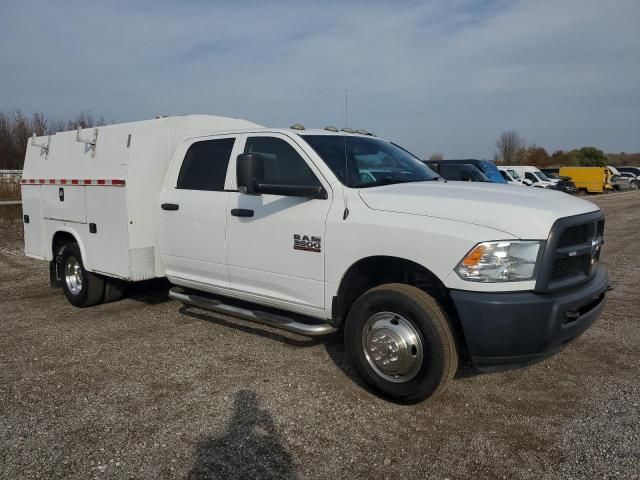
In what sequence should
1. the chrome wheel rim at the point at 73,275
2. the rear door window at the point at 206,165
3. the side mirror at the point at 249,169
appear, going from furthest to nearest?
the chrome wheel rim at the point at 73,275 < the rear door window at the point at 206,165 < the side mirror at the point at 249,169

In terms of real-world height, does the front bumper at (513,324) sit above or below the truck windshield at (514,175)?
below

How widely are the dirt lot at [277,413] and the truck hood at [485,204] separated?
1.33 metres

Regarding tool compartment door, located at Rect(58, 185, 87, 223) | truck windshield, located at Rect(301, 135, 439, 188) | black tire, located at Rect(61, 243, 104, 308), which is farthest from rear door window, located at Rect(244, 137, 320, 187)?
black tire, located at Rect(61, 243, 104, 308)

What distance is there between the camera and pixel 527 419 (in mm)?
3703

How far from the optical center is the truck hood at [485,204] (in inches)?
134

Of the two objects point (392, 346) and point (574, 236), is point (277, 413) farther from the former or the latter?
point (574, 236)

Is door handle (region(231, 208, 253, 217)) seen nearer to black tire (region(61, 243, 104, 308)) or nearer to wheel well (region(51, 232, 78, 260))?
black tire (region(61, 243, 104, 308))

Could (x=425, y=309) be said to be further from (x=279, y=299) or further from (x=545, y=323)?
(x=279, y=299)

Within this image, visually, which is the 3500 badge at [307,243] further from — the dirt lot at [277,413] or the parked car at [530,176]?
the parked car at [530,176]

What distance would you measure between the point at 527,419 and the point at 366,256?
5.13 feet

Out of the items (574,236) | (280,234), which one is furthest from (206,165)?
(574,236)

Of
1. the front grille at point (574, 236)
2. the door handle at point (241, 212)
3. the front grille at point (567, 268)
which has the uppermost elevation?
the door handle at point (241, 212)

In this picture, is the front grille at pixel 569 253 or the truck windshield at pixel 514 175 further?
the truck windshield at pixel 514 175

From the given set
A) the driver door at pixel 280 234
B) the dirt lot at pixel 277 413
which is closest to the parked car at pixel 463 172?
the dirt lot at pixel 277 413
